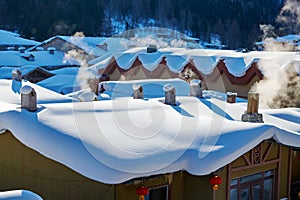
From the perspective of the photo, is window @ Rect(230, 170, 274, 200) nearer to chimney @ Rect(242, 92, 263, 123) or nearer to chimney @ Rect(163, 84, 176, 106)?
chimney @ Rect(242, 92, 263, 123)

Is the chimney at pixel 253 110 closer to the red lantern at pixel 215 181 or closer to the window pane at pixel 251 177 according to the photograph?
the window pane at pixel 251 177

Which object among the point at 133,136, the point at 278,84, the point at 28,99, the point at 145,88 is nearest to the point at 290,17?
the point at 278,84

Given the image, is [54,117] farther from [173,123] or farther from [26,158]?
[173,123]

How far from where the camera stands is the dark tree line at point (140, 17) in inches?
1975

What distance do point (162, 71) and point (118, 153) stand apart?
1235cm

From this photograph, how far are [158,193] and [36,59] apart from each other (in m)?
22.0

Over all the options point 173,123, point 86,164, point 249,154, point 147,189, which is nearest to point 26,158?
point 86,164

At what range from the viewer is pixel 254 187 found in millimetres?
8109

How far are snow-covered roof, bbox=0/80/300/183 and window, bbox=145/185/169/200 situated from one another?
0.85 m

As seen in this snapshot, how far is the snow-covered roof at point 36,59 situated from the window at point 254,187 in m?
19.8

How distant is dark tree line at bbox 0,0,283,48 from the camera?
165ft

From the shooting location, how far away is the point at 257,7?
2341 inches

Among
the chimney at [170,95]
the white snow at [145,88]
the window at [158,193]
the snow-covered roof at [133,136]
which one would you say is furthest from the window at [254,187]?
the white snow at [145,88]

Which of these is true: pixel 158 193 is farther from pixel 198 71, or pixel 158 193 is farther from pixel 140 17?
pixel 140 17
